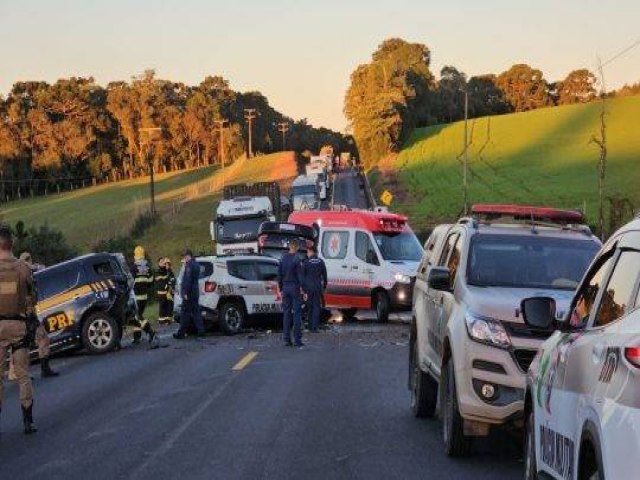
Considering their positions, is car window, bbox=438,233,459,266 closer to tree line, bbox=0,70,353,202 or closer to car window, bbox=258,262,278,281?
car window, bbox=258,262,278,281

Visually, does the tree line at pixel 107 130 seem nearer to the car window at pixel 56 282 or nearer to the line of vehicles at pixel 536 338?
the car window at pixel 56 282

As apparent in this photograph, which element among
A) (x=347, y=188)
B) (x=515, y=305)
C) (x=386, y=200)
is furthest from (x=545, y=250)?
(x=347, y=188)

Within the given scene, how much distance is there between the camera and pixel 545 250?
9.72 metres

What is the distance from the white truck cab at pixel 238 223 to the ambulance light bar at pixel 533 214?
2701 centimetres

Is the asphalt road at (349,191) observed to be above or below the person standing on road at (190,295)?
below

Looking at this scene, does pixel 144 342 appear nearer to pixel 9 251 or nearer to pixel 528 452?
pixel 9 251

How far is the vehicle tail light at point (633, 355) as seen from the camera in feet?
12.8

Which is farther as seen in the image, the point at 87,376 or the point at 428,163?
the point at 428,163

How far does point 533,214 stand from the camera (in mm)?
10938

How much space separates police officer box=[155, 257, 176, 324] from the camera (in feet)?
78.0

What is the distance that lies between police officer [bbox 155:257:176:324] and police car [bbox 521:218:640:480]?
17.6 meters

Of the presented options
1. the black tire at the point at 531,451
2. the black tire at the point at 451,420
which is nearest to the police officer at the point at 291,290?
the black tire at the point at 451,420

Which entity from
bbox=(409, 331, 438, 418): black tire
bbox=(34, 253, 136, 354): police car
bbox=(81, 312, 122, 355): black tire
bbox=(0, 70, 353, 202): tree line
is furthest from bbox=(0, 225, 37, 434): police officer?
bbox=(0, 70, 353, 202): tree line

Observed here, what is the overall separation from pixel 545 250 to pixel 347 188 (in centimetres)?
7722
